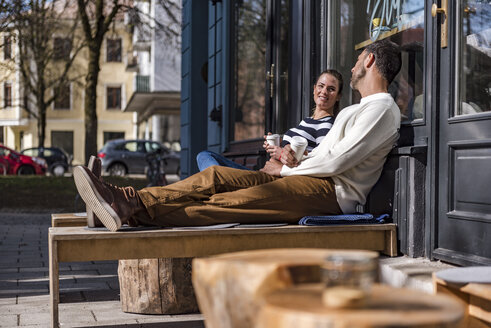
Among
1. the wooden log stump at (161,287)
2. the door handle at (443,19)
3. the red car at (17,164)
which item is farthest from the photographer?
the red car at (17,164)

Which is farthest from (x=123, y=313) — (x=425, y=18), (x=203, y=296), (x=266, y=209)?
(x=203, y=296)

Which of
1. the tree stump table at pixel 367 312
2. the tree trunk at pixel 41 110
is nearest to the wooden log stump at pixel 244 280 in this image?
the tree stump table at pixel 367 312

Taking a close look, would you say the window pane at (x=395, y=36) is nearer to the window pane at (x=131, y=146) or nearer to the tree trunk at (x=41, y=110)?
the window pane at (x=131, y=146)

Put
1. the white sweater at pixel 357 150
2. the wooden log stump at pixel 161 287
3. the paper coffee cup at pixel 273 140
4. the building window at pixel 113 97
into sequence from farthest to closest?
the building window at pixel 113 97
the paper coffee cup at pixel 273 140
the wooden log stump at pixel 161 287
the white sweater at pixel 357 150

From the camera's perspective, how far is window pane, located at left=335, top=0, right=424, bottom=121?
4340 millimetres

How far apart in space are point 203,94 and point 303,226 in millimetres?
7411

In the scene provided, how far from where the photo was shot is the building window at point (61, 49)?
32.5 m

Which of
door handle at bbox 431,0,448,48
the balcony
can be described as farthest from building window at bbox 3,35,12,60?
door handle at bbox 431,0,448,48

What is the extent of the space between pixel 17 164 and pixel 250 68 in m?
19.9

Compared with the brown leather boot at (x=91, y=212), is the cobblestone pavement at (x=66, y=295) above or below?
below

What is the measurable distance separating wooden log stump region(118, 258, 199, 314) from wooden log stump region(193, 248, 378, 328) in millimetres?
2768

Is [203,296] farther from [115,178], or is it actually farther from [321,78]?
[115,178]

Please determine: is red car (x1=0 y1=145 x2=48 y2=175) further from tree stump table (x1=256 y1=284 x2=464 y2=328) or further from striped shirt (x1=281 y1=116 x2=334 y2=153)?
tree stump table (x1=256 y1=284 x2=464 y2=328)

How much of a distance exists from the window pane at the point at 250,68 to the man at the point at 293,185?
307 cm
